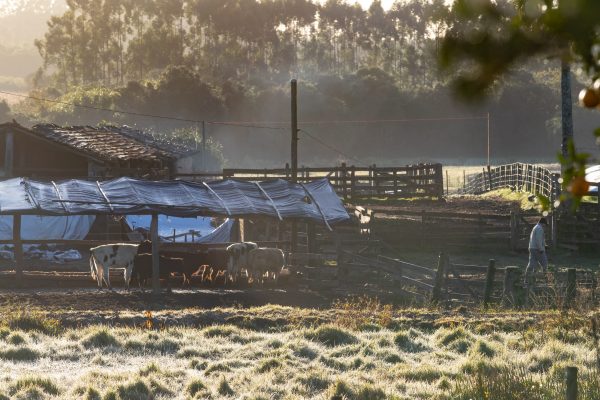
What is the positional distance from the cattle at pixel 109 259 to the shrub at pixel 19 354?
834cm

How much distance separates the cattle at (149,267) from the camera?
2384cm

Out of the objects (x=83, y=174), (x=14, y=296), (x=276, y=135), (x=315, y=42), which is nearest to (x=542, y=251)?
(x=14, y=296)

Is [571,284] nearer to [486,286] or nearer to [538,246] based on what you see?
[486,286]

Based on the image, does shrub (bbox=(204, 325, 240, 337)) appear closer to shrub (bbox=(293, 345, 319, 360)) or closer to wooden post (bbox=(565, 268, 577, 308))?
shrub (bbox=(293, 345, 319, 360))

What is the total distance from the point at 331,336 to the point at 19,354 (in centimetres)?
483

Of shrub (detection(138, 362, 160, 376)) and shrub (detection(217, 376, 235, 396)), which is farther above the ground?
shrub (detection(138, 362, 160, 376))

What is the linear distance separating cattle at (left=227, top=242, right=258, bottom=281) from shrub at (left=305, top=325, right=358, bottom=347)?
27.8 feet

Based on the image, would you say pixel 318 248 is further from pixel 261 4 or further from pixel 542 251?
pixel 261 4

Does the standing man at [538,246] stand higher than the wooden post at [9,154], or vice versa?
the wooden post at [9,154]

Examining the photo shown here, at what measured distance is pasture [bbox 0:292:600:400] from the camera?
1204 cm

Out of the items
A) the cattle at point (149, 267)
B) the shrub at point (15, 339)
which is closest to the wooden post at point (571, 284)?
the shrub at point (15, 339)

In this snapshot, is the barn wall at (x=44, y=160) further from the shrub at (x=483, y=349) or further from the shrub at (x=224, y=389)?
the shrub at (x=224, y=389)

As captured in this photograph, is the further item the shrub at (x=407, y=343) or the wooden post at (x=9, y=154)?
the wooden post at (x=9, y=154)

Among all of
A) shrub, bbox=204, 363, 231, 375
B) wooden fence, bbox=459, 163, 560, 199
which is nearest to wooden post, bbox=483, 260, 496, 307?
shrub, bbox=204, 363, 231, 375
